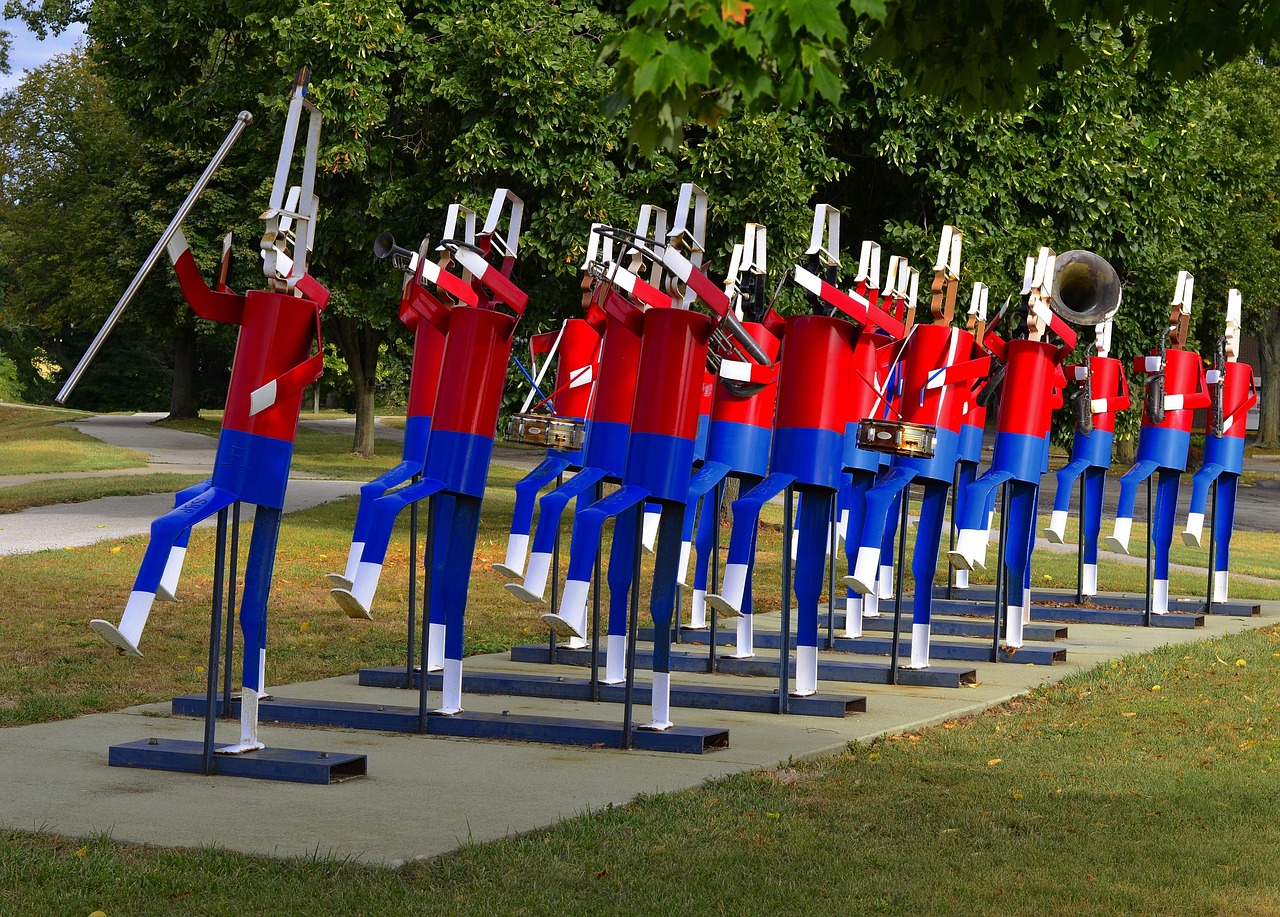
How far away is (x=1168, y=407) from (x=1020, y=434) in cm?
241

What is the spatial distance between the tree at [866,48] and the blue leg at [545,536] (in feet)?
8.31

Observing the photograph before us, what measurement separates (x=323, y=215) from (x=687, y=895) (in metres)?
12.0

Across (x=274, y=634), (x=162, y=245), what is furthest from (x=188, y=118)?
(x=162, y=245)

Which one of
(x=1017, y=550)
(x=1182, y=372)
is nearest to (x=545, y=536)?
(x=1017, y=550)

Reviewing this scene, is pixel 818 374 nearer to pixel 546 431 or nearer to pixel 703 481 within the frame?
pixel 703 481

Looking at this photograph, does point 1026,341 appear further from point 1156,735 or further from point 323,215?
point 323,215

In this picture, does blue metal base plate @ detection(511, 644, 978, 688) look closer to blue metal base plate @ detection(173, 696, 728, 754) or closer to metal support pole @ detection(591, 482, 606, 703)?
metal support pole @ detection(591, 482, 606, 703)

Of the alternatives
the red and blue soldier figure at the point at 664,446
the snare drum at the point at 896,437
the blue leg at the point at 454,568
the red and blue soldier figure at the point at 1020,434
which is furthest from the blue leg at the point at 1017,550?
the blue leg at the point at 454,568

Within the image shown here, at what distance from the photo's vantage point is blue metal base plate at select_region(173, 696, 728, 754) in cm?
726

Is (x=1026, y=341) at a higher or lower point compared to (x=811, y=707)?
higher

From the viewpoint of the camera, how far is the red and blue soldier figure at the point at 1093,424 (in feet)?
38.7

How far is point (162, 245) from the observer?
21.0 feet

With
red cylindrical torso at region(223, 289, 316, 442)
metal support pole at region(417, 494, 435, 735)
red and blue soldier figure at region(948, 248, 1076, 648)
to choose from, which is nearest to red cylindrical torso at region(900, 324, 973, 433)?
red and blue soldier figure at region(948, 248, 1076, 648)

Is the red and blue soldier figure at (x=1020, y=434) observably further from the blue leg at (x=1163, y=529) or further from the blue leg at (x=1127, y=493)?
the blue leg at (x=1163, y=529)
